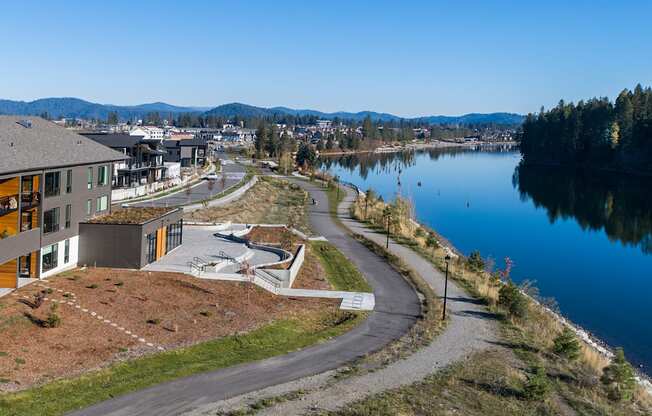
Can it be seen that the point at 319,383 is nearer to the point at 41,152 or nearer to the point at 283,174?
the point at 41,152

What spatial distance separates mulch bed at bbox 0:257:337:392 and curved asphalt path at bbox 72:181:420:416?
2.78 metres

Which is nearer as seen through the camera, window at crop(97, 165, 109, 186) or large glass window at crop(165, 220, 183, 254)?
window at crop(97, 165, 109, 186)

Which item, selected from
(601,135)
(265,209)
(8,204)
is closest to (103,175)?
(8,204)

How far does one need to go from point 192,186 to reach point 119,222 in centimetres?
4344

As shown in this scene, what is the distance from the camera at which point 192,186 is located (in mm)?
74250

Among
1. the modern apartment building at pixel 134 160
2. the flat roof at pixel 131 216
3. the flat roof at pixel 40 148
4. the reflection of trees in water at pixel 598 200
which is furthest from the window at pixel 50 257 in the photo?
the reflection of trees in water at pixel 598 200

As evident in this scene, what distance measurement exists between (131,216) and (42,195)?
21.4 feet

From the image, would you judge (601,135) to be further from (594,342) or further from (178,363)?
(178,363)

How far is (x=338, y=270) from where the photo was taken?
117 ft

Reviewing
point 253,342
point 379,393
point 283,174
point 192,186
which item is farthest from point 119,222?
point 283,174

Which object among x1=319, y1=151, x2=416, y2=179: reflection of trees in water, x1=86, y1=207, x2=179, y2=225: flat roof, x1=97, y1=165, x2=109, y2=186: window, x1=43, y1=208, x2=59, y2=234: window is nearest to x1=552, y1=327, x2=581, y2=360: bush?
x1=86, y1=207, x2=179, y2=225: flat roof

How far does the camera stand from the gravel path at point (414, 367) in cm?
1739

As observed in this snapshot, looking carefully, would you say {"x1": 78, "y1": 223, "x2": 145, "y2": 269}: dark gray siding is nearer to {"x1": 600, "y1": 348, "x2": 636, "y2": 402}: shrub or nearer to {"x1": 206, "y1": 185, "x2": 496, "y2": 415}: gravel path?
{"x1": 206, "y1": 185, "x2": 496, "y2": 415}: gravel path

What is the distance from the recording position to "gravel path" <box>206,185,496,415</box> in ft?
57.1
